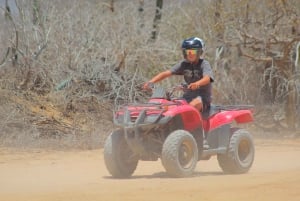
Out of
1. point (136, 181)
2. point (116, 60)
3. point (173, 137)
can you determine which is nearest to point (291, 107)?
point (116, 60)

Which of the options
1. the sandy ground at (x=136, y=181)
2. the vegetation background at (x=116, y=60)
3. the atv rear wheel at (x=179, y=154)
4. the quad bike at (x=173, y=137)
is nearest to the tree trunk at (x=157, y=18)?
the vegetation background at (x=116, y=60)

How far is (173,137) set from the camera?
384 inches

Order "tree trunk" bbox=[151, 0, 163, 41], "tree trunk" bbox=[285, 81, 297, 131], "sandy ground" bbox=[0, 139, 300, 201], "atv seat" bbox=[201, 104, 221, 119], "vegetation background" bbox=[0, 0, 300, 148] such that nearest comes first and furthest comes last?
"sandy ground" bbox=[0, 139, 300, 201] < "atv seat" bbox=[201, 104, 221, 119] < "vegetation background" bbox=[0, 0, 300, 148] < "tree trunk" bbox=[285, 81, 297, 131] < "tree trunk" bbox=[151, 0, 163, 41]

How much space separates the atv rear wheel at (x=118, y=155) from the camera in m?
10.2

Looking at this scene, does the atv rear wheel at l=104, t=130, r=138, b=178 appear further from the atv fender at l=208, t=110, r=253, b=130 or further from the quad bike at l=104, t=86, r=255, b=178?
the atv fender at l=208, t=110, r=253, b=130

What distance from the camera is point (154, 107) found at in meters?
9.94

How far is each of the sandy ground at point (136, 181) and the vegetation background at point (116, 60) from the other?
3.72 meters

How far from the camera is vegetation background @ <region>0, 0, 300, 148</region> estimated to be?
18375mm

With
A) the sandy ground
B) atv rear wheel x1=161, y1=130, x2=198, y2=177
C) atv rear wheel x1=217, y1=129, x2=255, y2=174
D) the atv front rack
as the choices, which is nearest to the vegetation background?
the sandy ground

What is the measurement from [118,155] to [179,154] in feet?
3.24

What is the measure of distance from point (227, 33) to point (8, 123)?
741cm

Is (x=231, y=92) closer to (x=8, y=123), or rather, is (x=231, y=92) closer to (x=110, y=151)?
(x=8, y=123)

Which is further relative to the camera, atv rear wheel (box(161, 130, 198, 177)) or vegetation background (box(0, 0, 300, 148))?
vegetation background (box(0, 0, 300, 148))

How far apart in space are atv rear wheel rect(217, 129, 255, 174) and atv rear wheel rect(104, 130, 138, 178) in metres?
1.53
